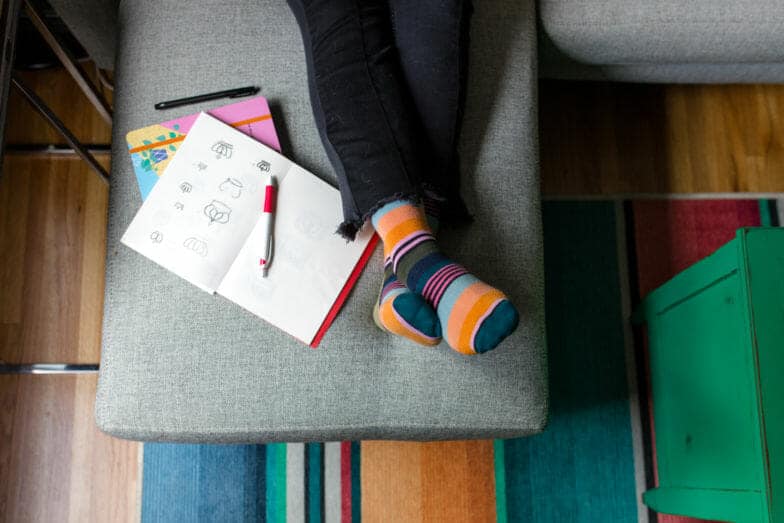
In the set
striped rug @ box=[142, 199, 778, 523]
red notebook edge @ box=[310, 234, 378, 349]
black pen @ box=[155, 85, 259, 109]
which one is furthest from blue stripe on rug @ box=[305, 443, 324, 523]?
black pen @ box=[155, 85, 259, 109]

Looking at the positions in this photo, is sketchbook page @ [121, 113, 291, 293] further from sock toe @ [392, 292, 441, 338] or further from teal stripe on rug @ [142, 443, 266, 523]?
teal stripe on rug @ [142, 443, 266, 523]

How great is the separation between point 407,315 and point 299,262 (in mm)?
190

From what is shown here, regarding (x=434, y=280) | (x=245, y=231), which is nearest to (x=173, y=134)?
(x=245, y=231)

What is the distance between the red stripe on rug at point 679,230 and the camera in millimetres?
1303

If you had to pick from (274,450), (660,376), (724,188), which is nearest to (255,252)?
(274,450)

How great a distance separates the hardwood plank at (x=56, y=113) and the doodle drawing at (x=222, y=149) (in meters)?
0.55

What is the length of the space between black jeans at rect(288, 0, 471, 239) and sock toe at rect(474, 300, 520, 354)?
0.61ft

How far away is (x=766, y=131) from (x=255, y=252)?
115cm

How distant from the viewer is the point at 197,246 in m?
0.88

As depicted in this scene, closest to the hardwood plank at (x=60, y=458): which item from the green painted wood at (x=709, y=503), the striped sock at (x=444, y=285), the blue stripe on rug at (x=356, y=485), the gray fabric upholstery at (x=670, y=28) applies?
the blue stripe on rug at (x=356, y=485)

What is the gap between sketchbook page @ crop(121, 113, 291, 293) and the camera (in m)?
0.88

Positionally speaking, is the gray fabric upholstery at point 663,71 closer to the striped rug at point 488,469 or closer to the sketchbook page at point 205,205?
the striped rug at point 488,469

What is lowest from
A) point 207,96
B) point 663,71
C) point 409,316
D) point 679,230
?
point 409,316

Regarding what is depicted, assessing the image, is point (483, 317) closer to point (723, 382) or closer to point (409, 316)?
point (409, 316)
